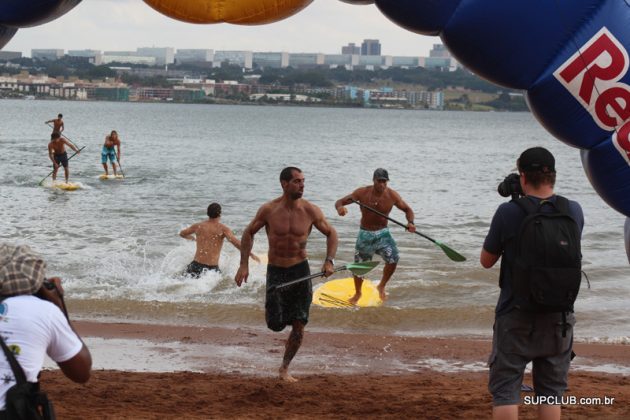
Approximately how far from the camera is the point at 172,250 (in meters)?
16.5

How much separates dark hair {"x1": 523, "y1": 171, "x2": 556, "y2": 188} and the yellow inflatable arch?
1.80m

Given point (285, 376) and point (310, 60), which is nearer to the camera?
point (285, 376)

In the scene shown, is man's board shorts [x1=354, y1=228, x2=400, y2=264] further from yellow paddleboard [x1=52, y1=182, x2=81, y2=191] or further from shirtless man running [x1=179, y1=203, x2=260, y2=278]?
yellow paddleboard [x1=52, y1=182, x2=81, y2=191]

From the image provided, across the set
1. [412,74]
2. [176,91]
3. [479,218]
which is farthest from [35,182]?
[176,91]

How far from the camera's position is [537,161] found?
4.66 metres

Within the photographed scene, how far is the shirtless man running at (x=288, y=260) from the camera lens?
23.2 ft

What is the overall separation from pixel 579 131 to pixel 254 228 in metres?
2.62

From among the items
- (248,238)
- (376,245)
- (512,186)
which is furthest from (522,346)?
(376,245)

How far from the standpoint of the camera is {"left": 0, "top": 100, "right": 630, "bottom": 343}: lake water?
37.6 feet

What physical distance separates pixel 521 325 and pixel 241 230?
634 inches

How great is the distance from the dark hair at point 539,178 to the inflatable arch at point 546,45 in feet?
3.13

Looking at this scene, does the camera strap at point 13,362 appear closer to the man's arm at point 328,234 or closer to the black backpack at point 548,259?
the black backpack at point 548,259

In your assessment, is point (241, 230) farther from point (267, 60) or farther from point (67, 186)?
point (267, 60)

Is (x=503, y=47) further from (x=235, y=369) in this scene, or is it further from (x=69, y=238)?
(x=69, y=238)
